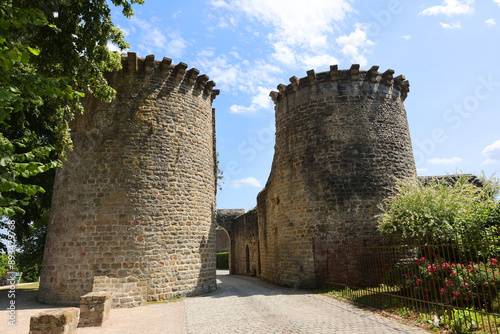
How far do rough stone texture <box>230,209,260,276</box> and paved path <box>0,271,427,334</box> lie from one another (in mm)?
8386

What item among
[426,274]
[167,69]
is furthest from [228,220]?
[426,274]

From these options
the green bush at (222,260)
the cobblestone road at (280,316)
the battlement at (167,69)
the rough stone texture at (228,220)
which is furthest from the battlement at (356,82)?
the green bush at (222,260)

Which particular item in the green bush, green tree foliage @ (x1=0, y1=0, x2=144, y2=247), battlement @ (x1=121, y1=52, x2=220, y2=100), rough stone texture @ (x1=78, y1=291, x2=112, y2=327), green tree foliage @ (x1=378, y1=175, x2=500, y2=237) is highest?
battlement @ (x1=121, y1=52, x2=220, y2=100)

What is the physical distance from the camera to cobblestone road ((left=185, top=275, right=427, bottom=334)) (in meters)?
5.80

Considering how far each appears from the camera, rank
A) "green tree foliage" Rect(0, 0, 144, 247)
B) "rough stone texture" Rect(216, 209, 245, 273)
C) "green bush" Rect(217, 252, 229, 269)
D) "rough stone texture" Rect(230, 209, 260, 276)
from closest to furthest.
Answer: "green tree foliage" Rect(0, 0, 144, 247)
"rough stone texture" Rect(230, 209, 260, 276)
"rough stone texture" Rect(216, 209, 245, 273)
"green bush" Rect(217, 252, 229, 269)

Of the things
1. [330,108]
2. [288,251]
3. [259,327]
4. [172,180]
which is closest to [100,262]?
[172,180]

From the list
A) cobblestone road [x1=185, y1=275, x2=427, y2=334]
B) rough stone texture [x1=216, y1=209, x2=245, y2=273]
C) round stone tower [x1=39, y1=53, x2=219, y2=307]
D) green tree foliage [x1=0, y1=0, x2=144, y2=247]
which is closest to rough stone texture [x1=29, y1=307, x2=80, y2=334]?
green tree foliage [x1=0, y1=0, x2=144, y2=247]

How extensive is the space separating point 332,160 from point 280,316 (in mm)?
6554

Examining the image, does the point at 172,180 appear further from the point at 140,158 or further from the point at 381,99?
the point at 381,99

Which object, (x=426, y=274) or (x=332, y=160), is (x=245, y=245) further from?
(x=426, y=274)

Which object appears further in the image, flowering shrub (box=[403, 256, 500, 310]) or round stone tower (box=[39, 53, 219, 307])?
round stone tower (box=[39, 53, 219, 307])

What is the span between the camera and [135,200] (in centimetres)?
970

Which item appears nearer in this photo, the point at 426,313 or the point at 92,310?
the point at 426,313

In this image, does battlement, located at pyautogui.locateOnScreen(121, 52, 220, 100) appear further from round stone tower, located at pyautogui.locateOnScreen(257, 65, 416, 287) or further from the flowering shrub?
the flowering shrub
